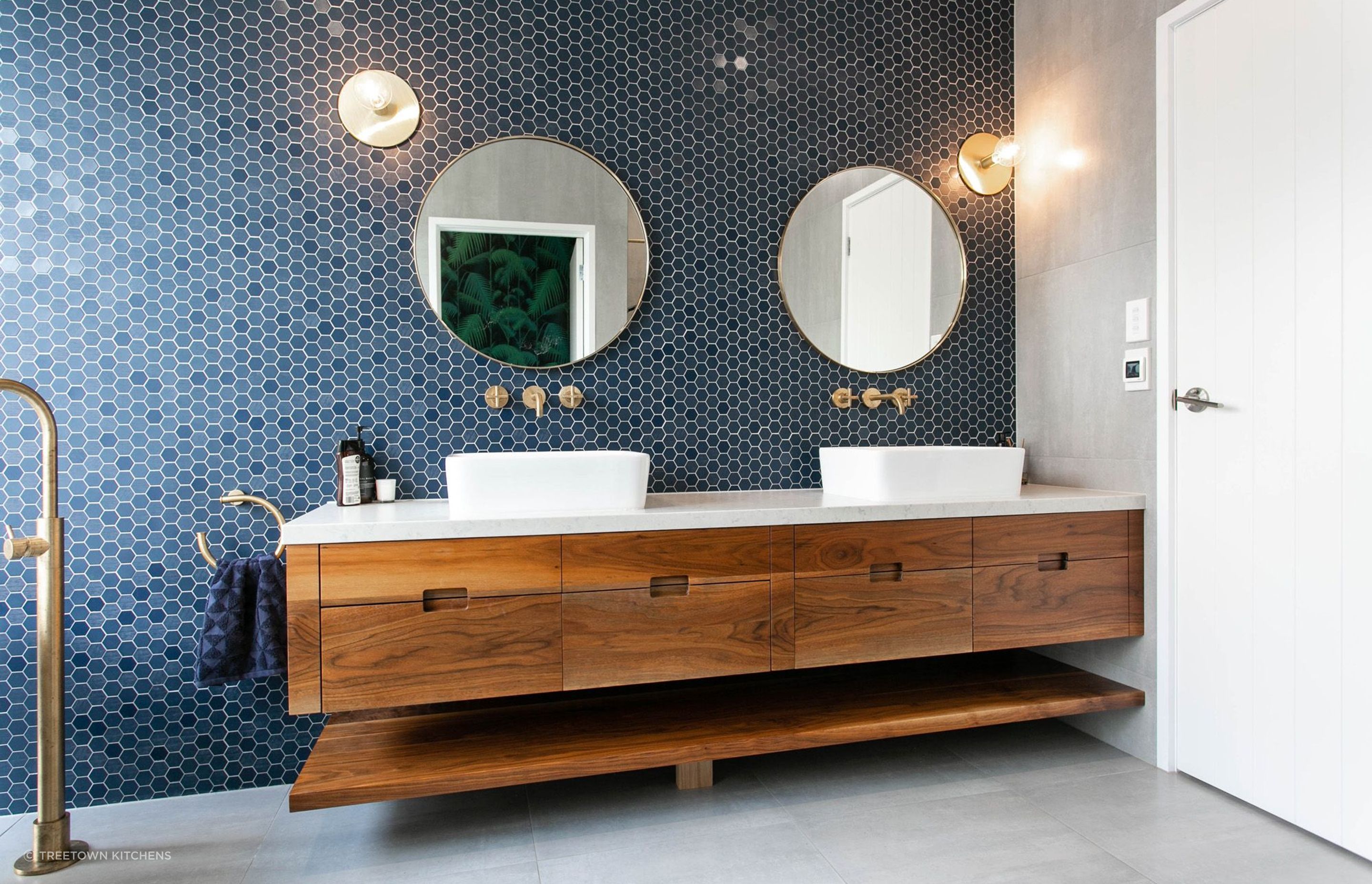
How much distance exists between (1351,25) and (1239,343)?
29.8 inches

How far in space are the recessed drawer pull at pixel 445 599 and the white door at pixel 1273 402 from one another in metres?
2.02

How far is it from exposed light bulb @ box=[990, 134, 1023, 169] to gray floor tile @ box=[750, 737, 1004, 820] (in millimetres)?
2022

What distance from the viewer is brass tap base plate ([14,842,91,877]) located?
1880 millimetres

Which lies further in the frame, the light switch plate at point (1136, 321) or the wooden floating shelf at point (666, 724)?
the light switch plate at point (1136, 321)

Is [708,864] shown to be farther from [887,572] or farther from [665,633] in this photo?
[887,572]

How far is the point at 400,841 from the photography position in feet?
6.66

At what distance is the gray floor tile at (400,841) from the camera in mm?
1893

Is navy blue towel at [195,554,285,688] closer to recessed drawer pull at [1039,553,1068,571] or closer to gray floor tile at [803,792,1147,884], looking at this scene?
gray floor tile at [803,792,1147,884]

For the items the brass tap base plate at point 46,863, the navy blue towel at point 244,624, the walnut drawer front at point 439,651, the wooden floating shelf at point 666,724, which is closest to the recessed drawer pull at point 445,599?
the walnut drawer front at point 439,651

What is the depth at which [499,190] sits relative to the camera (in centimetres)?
249

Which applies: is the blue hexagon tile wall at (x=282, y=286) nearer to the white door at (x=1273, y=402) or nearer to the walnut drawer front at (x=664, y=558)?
the walnut drawer front at (x=664, y=558)

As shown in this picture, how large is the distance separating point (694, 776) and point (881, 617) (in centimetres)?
69

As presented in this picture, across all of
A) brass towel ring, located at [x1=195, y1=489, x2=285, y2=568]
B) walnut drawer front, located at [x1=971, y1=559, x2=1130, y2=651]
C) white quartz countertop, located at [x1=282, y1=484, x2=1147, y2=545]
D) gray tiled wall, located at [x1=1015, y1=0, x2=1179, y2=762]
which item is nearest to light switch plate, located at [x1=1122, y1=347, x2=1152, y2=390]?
gray tiled wall, located at [x1=1015, y1=0, x2=1179, y2=762]

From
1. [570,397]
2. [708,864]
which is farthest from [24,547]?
[708,864]
